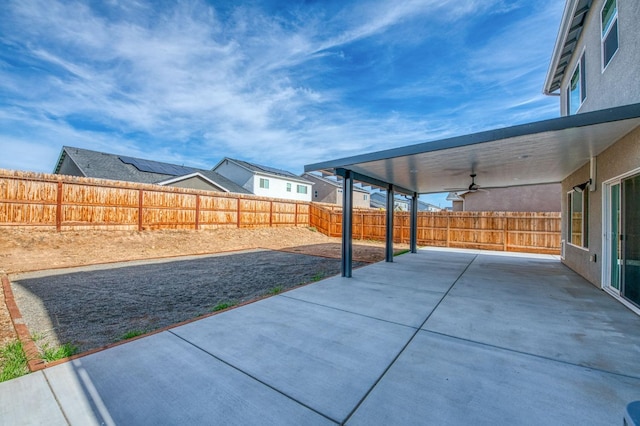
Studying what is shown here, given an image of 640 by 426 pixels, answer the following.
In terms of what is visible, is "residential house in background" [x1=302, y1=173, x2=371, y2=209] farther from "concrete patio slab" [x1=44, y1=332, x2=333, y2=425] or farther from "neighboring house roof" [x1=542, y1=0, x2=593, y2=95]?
"concrete patio slab" [x1=44, y1=332, x2=333, y2=425]

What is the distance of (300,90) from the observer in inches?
548

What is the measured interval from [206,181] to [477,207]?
1773 cm

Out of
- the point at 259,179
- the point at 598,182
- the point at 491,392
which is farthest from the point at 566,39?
the point at 259,179

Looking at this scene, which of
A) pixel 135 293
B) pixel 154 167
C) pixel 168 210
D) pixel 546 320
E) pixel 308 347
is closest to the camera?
pixel 308 347

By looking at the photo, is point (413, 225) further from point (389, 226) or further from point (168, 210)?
point (168, 210)

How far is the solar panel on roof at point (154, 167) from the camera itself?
1755 cm

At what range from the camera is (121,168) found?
651 inches

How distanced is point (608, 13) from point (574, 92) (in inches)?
115

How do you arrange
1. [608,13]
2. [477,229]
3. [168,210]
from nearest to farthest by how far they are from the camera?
1. [608,13]
2. [168,210]
3. [477,229]

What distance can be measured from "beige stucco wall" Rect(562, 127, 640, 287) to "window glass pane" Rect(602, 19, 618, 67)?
1614mm

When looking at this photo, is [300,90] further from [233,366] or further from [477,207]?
[233,366]

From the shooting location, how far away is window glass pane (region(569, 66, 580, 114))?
6897 millimetres

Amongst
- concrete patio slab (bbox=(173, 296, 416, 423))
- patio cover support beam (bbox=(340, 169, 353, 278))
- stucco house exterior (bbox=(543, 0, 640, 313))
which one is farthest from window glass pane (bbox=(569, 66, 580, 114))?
concrete patio slab (bbox=(173, 296, 416, 423))

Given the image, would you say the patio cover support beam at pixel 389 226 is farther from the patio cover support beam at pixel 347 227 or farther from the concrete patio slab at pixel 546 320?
the concrete patio slab at pixel 546 320
